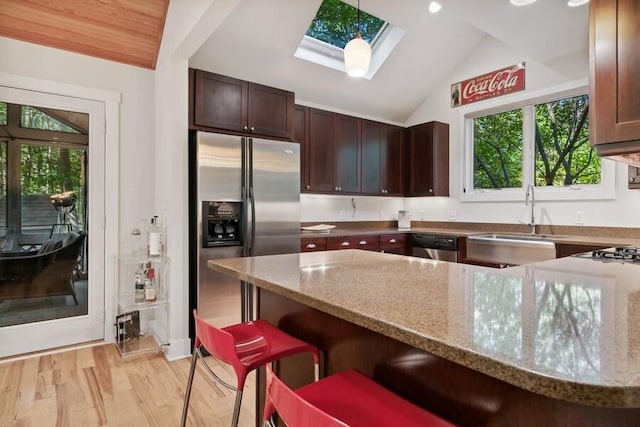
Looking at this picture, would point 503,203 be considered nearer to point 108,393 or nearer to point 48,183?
point 108,393

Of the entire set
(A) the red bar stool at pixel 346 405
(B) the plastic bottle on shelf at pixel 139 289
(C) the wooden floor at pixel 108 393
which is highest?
(A) the red bar stool at pixel 346 405

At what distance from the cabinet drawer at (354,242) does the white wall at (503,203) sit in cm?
126

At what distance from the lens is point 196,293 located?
2.87 metres

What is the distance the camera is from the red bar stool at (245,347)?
3.81ft

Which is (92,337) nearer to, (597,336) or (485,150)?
(597,336)

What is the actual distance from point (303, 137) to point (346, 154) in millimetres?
615

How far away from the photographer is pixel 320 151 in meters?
4.07

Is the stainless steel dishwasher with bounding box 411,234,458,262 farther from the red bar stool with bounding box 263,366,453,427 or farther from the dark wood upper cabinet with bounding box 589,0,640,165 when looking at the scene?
the red bar stool with bounding box 263,366,453,427

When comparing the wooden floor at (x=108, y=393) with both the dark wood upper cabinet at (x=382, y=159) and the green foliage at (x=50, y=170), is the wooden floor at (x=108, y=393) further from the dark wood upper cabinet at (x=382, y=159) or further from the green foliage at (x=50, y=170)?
the dark wood upper cabinet at (x=382, y=159)

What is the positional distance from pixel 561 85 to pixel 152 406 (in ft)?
14.7

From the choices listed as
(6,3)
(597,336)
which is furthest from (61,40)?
(597,336)

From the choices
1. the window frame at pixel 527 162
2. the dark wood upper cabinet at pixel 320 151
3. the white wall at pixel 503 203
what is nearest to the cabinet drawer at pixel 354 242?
the dark wood upper cabinet at pixel 320 151

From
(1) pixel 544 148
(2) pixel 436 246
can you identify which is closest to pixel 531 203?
(1) pixel 544 148

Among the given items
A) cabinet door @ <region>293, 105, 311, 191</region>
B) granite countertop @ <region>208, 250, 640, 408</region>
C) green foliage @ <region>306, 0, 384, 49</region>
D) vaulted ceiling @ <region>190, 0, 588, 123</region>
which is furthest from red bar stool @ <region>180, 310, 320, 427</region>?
green foliage @ <region>306, 0, 384, 49</region>
